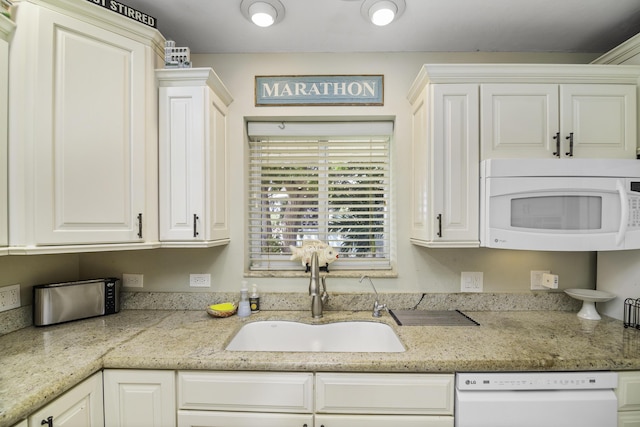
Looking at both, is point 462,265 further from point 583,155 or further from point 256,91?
point 256,91

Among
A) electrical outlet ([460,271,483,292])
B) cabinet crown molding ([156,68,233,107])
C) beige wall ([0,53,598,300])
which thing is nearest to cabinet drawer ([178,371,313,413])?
beige wall ([0,53,598,300])

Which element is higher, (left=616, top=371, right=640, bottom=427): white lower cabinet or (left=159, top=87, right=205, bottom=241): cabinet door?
(left=159, top=87, right=205, bottom=241): cabinet door

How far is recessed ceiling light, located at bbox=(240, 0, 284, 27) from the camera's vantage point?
1422mm

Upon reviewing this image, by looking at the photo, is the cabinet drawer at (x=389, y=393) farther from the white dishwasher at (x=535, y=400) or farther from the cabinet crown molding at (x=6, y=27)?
the cabinet crown molding at (x=6, y=27)

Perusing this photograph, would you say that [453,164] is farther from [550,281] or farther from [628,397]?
[628,397]

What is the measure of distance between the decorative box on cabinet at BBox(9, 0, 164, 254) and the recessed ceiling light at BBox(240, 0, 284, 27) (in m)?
0.48

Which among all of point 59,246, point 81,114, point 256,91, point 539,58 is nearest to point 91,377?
point 59,246

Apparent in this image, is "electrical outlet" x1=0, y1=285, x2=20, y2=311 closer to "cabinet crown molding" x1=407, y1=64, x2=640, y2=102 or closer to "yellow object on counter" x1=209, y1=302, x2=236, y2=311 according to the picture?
"yellow object on counter" x1=209, y1=302, x2=236, y2=311

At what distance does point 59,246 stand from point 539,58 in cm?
279

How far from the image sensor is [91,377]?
1.15m

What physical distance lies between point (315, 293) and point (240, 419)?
0.67 m

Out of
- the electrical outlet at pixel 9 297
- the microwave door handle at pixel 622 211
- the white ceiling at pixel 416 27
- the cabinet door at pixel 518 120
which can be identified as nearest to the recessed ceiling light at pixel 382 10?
the white ceiling at pixel 416 27

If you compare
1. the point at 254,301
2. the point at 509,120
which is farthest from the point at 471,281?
the point at 254,301

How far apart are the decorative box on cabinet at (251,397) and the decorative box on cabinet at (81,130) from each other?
2.38ft
